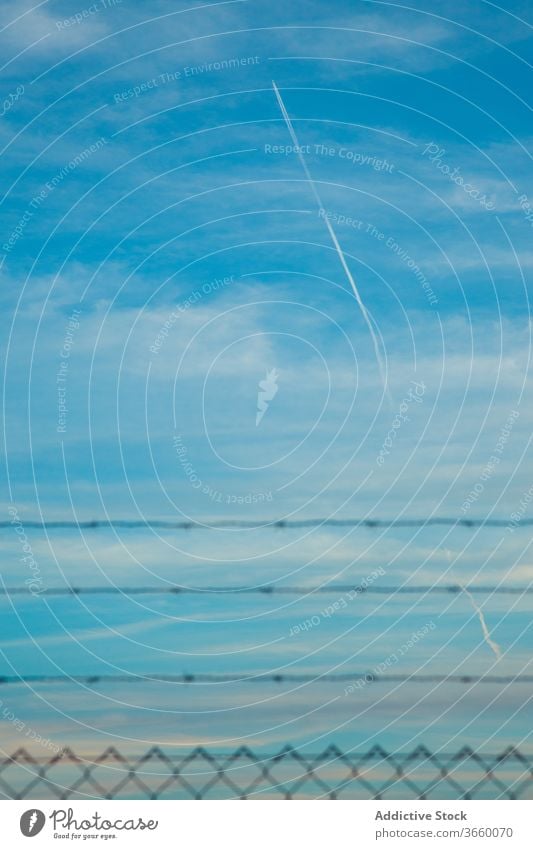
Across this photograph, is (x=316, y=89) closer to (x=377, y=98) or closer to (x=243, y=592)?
(x=377, y=98)

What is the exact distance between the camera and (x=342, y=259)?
29.8 metres

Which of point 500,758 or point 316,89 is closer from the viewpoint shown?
point 500,758
